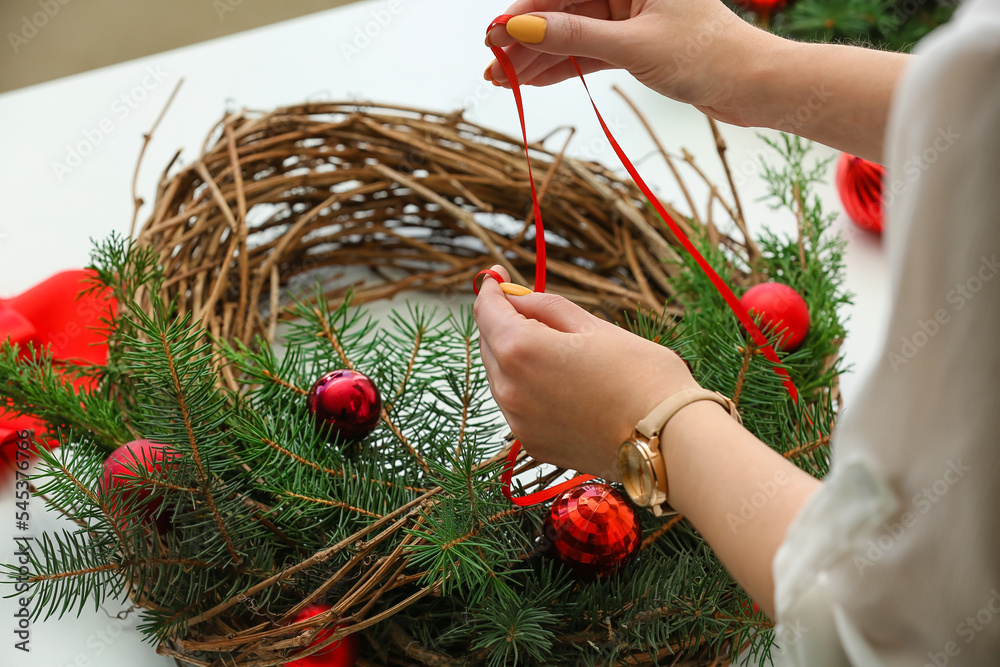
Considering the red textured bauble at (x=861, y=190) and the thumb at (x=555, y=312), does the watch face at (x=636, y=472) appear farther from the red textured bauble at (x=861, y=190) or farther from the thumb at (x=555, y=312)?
the red textured bauble at (x=861, y=190)

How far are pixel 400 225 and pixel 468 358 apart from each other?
1.29ft

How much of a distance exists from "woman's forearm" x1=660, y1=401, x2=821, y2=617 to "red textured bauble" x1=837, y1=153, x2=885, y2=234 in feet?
2.09

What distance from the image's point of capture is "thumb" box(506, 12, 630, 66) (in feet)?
1.81

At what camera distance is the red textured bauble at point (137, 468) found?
0.50 m

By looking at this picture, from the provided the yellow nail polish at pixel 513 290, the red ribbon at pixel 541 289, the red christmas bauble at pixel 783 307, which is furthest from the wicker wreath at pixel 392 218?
the yellow nail polish at pixel 513 290

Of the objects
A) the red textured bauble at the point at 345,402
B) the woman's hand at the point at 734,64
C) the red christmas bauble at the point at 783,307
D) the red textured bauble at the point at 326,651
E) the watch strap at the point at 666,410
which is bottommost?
the red textured bauble at the point at 326,651

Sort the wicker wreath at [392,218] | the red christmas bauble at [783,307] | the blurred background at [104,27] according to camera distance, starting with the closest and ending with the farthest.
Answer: the red christmas bauble at [783,307], the wicker wreath at [392,218], the blurred background at [104,27]

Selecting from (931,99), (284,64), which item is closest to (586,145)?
(284,64)

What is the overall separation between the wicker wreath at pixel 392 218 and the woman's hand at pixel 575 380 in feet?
1.23

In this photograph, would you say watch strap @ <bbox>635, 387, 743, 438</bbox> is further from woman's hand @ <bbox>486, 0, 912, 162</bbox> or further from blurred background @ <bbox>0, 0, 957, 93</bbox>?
blurred background @ <bbox>0, 0, 957, 93</bbox>

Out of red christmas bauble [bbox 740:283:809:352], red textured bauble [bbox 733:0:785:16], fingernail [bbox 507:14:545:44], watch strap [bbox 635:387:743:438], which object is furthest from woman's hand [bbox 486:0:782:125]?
red textured bauble [bbox 733:0:785:16]

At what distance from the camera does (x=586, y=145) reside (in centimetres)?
101

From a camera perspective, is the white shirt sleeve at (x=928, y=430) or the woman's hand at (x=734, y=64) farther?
the woman's hand at (x=734, y=64)

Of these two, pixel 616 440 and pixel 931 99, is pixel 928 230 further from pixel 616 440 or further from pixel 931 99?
pixel 616 440
